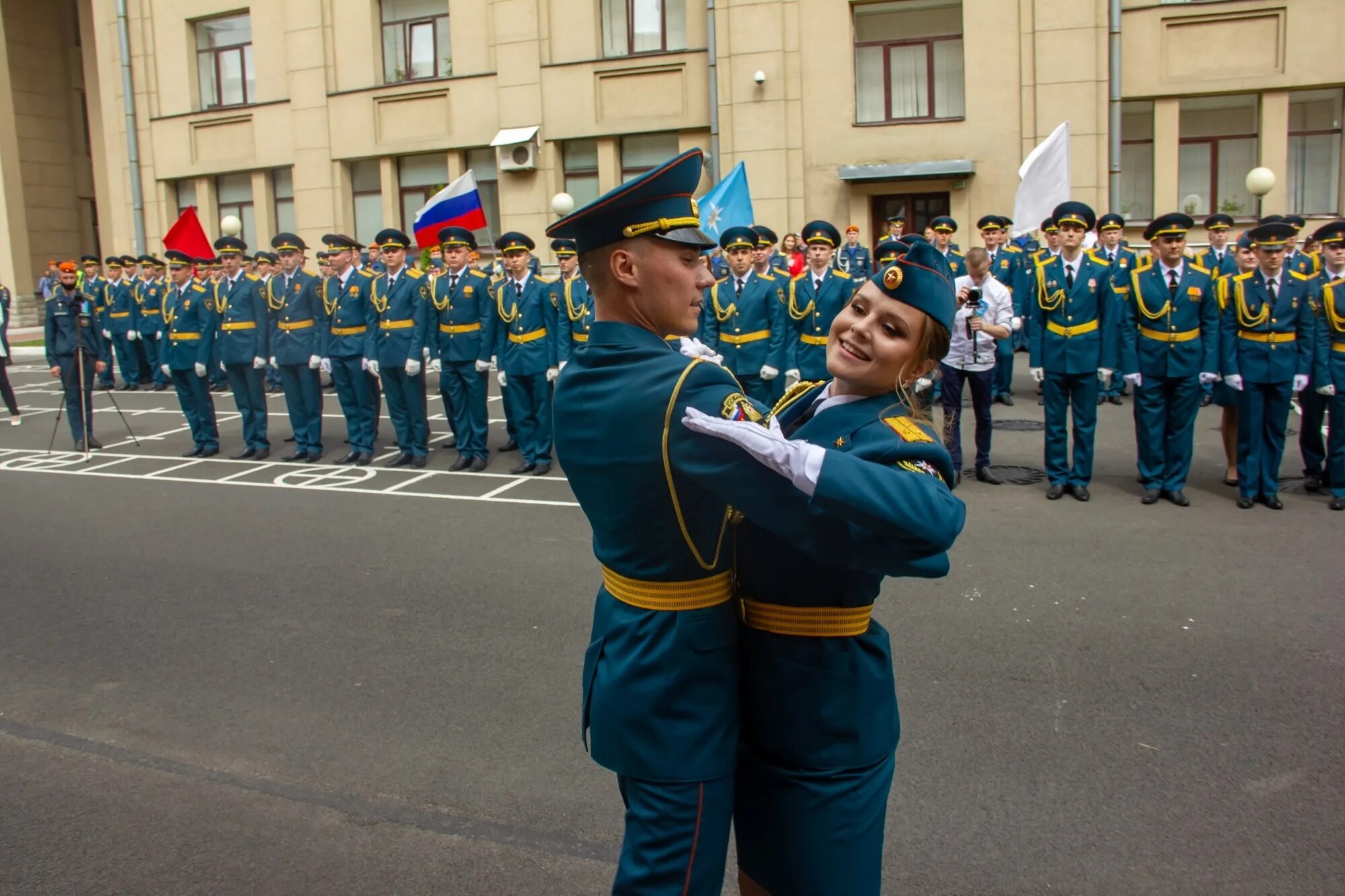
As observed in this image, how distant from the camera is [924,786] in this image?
4.23 metres

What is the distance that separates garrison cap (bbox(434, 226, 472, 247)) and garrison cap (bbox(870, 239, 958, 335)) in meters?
9.86

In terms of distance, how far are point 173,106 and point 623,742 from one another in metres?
29.6

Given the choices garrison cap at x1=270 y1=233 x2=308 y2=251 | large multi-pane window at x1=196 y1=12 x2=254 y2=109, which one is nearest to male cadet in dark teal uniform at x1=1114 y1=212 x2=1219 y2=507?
garrison cap at x1=270 y1=233 x2=308 y2=251

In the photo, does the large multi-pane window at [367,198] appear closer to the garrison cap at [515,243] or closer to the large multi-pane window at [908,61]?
the large multi-pane window at [908,61]

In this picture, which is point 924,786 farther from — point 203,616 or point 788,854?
point 203,616

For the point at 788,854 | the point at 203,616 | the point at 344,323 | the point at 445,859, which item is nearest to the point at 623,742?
the point at 788,854

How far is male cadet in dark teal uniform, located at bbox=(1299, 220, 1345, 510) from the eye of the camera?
343 inches

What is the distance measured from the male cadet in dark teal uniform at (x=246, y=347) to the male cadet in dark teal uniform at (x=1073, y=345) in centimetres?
855

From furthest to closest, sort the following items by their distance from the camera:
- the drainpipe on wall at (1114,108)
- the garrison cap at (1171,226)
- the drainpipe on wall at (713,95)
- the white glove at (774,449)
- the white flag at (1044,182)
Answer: the drainpipe on wall at (713,95) → the drainpipe on wall at (1114,108) → the white flag at (1044,182) → the garrison cap at (1171,226) → the white glove at (774,449)

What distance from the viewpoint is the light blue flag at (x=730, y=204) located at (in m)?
14.0

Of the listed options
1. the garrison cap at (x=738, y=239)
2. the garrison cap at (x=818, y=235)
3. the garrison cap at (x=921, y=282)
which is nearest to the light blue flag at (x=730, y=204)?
the garrison cap at (x=738, y=239)

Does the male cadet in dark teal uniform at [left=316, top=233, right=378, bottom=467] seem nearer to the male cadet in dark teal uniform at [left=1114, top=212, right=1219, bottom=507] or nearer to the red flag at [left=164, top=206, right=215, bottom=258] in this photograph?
the red flag at [left=164, top=206, right=215, bottom=258]

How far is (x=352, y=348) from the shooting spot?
12305 mm

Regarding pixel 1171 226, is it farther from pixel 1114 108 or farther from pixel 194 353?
pixel 1114 108
